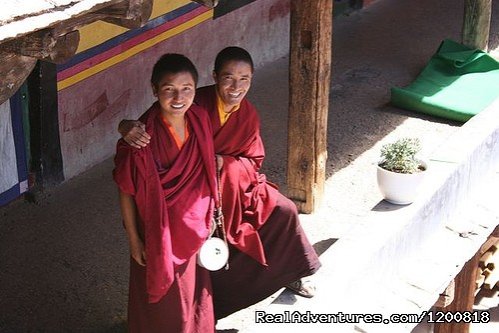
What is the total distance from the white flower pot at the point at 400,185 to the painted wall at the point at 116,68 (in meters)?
2.29

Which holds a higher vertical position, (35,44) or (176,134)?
(35,44)

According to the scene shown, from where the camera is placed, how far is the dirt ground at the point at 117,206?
5.40 m

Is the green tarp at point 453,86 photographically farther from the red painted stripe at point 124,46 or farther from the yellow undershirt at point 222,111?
the yellow undershirt at point 222,111

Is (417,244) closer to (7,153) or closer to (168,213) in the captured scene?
(168,213)

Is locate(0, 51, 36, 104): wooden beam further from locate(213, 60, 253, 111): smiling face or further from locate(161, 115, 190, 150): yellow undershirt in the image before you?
Answer: locate(213, 60, 253, 111): smiling face

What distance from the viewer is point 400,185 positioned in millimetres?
5379

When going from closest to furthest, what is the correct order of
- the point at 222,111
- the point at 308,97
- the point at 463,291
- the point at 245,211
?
1. the point at 222,111
2. the point at 245,211
3. the point at 308,97
4. the point at 463,291

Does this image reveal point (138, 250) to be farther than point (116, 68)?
No

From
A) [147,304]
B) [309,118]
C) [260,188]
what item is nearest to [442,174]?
[309,118]

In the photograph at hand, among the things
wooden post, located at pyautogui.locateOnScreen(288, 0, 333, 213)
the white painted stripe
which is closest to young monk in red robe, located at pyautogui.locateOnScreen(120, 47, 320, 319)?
wooden post, located at pyautogui.locateOnScreen(288, 0, 333, 213)

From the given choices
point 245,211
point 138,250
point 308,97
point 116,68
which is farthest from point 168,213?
point 116,68

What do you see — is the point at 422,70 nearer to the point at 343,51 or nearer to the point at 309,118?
the point at 343,51

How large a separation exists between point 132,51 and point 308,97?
1.59 m

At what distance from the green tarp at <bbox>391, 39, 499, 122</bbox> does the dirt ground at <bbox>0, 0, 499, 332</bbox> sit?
11 cm
